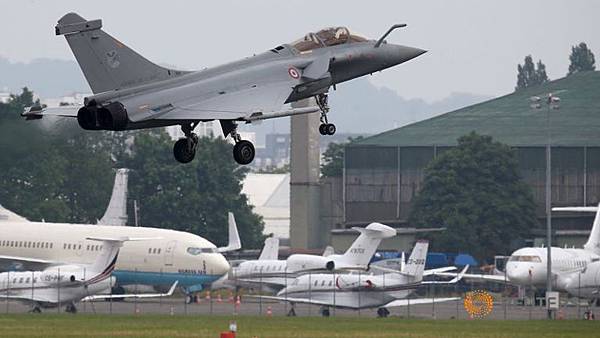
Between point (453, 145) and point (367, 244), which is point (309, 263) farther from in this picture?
point (453, 145)

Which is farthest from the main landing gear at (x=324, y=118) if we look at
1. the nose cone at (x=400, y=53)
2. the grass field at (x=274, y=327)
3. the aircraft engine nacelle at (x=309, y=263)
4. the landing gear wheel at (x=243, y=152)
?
the aircraft engine nacelle at (x=309, y=263)

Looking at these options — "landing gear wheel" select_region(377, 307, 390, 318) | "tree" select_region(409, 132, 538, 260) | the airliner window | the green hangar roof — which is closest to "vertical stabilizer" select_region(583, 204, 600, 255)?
"landing gear wheel" select_region(377, 307, 390, 318)

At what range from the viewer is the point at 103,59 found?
46062mm

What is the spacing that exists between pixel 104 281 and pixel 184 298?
521 inches

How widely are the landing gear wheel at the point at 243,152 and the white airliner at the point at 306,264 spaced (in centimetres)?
5163

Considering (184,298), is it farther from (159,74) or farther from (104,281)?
(159,74)

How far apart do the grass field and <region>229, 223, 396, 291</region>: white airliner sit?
542 inches

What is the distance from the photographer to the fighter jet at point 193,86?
44.8 metres

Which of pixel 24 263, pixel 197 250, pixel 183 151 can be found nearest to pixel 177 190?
pixel 24 263

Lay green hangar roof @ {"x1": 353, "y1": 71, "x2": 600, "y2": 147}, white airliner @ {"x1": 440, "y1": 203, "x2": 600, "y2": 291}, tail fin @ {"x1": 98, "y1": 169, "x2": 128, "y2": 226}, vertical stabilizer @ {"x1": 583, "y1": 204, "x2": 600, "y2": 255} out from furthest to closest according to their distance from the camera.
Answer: green hangar roof @ {"x1": 353, "y1": 71, "x2": 600, "y2": 147}
tail fin @ {"x1": 98, "y1": 169, "x2": 128, "y2": 226}
vertical stabilizer @ {"x1": 583, "y1": 204, "x2": 600, "y2": 255}
white airliner @ {"x1": 440, "y1": 203, "x2": 600, "y2": 291}

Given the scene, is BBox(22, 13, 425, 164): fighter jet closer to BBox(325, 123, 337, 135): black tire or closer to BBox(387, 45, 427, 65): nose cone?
BBox(325, 123, 337, 135): black tire

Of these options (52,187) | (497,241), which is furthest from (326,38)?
(497,241)

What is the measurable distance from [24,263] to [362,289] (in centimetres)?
2426

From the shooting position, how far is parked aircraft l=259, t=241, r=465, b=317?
9088cm
